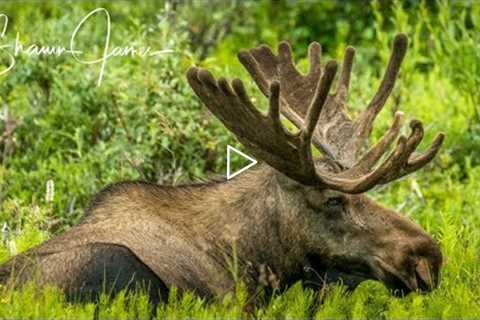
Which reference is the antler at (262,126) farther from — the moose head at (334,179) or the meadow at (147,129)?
the meadow at (147,129)

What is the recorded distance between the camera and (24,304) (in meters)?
6.59

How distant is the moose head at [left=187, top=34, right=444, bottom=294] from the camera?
683 centimetres

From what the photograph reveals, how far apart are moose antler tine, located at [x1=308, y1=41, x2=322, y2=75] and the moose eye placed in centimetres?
96

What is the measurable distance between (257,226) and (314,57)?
3.42 feet

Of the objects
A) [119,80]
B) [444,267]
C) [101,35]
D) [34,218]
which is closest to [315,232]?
[444,267]

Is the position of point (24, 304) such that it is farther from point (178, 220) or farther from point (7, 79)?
point (7, 79)

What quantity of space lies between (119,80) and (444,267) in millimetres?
3066

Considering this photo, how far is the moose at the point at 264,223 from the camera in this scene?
6.83m

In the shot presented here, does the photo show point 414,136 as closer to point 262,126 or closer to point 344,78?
point 262,126

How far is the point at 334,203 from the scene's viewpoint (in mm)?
7129

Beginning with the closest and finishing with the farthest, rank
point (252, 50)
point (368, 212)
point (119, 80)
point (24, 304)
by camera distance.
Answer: point (24, 304), point (368, 212), point (252, 50), point (119, 80)

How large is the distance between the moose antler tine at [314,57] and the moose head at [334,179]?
0.86ft
